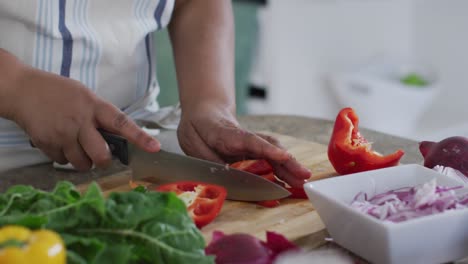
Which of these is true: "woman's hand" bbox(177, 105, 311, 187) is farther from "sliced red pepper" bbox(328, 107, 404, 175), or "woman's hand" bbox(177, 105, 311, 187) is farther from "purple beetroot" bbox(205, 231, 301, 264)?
"purple beetroot" bbox(205, 231, 301, 264)

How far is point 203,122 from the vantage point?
1413 mm

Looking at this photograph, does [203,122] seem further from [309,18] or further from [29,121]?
[309,18]

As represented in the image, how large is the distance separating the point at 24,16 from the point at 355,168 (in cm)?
69

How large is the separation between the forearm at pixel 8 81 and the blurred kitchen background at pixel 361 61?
2.14 metres

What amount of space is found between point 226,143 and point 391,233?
19.0 inches

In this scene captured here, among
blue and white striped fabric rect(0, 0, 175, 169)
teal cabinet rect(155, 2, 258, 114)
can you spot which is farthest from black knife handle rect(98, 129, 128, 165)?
teal cabinet rect(155, 2, 258, 114)

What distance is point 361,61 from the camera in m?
3.92

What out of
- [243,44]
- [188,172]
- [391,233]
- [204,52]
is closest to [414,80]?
[243,44]

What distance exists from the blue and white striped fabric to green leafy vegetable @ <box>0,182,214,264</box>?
2.03 feet

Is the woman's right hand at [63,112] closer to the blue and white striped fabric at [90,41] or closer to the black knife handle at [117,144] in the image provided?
the black knife handle at [117,144]

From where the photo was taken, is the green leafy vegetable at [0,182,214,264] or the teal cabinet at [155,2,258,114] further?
the teal cabinet at [155,2,258,114]

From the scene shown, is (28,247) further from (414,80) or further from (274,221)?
(414,80)

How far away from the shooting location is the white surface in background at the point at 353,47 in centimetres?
362

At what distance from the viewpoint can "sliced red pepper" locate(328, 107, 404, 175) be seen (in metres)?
1.33
